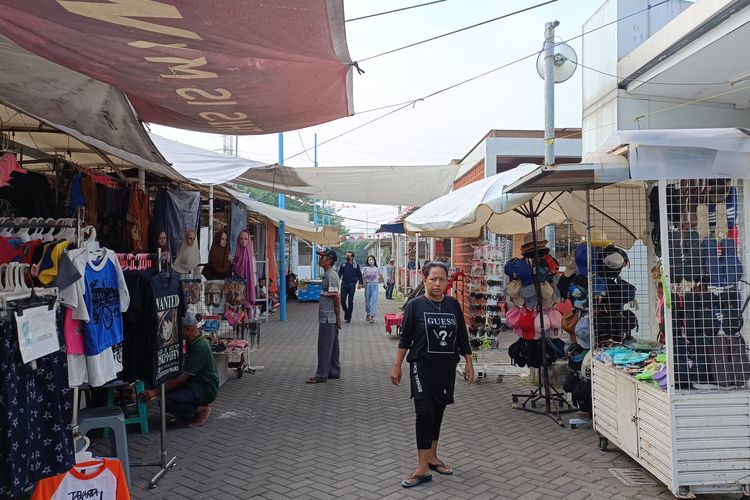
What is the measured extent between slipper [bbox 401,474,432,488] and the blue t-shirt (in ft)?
7.93

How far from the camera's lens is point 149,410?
6.54 metres

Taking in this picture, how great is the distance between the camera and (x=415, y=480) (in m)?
4.39

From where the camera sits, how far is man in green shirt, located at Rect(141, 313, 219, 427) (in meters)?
5.89

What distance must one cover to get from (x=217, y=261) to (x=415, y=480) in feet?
16.2

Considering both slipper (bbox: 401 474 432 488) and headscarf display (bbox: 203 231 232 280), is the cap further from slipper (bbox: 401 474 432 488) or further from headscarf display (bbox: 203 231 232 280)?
slipper (bbox: 401 474 432 488)

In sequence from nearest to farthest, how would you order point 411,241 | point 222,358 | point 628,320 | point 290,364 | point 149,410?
point 628,320, point 149,410, point 222,358, point 290,364, point 411,241

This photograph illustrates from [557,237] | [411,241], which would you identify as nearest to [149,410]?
[557,237]

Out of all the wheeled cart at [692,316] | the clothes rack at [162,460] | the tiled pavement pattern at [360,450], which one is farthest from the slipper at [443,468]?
the clothes rack at [162,460]

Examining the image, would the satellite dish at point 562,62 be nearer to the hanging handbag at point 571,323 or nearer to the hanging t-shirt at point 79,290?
the hanging handbag at point 571,323

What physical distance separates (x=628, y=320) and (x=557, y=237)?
6328 millimetres

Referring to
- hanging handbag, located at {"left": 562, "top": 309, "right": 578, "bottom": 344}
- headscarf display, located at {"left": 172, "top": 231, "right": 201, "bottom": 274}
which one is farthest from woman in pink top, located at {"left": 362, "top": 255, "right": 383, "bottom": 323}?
hanging handbag, located at {"left": 562, "top": 309, "right": 578, "bottom": 344}

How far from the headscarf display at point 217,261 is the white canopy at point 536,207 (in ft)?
9.38

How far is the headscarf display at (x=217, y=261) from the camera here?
8.23m

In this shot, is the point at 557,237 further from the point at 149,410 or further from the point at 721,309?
the point at 149,410
